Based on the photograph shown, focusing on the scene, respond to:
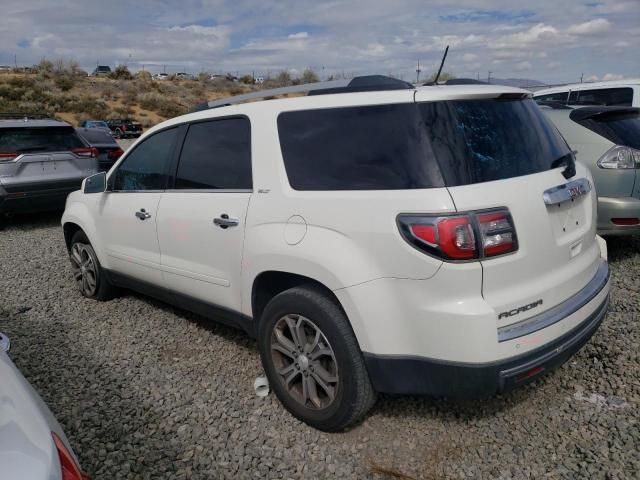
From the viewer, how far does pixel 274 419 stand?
9.80 feet

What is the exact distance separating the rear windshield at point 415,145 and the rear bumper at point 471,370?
0.80 meters

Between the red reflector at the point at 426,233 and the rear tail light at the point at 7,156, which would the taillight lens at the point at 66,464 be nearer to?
the red reflector at the point at 426,233

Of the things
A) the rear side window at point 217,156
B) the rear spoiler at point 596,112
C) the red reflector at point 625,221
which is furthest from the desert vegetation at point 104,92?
the rear side window at point 217,156

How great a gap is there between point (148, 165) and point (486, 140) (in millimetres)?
2687

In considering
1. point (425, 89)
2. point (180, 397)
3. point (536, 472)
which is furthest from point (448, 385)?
point (180, 397)

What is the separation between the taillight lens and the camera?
1522 mm

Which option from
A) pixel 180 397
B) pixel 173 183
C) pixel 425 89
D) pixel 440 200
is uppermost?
pixel 425 89

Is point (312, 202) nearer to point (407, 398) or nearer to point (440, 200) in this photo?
point (440, 200)

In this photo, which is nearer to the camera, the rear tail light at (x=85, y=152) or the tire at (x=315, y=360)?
the tire at (x=315, y=360)

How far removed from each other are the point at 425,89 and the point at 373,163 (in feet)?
1.44

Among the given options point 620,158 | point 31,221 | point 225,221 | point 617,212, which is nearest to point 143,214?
point 225,221

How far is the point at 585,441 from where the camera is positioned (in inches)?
105

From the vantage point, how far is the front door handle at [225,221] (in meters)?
3.11

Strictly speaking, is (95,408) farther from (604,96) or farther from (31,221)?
(604,96)
